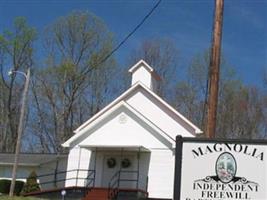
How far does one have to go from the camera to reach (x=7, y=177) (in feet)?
133

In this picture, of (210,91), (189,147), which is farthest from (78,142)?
(189,147)

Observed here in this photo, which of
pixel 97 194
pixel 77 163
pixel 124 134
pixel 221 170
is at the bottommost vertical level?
pixel 221 170

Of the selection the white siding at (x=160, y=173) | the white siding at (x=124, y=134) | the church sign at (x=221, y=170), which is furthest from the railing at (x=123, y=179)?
the church sign at (x=221, y=170)

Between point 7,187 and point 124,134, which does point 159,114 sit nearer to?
point 124,134

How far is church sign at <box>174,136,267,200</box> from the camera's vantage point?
8.53 m

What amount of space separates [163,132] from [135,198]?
4.24 m

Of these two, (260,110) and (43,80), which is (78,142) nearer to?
(43,80)

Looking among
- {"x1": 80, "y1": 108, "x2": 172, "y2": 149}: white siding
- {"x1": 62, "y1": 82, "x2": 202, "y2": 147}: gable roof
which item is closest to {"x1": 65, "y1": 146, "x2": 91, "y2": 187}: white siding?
{"x1": 80, "y1": 108, "x2": 172, "y2": 149}: white siding

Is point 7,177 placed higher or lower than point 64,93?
lower

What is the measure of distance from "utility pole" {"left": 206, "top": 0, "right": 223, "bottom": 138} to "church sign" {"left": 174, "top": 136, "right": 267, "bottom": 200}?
8.21ft

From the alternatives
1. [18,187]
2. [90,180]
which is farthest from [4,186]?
[90,180]

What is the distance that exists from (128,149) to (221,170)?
21929 millimetres

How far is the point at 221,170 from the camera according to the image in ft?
28.3

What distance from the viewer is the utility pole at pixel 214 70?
11438 millimetres
